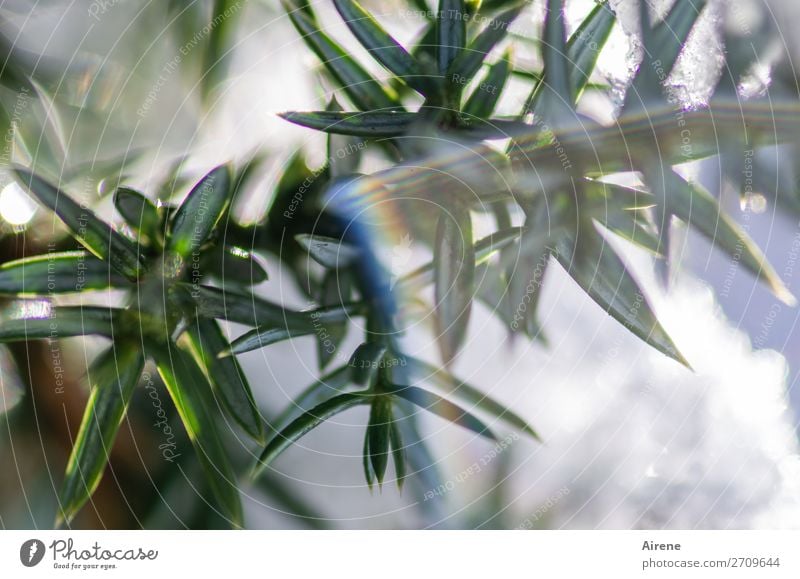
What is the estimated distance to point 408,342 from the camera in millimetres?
525

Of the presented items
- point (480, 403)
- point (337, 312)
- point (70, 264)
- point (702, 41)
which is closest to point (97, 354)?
point (70, 264)

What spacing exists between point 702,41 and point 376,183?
289 millimetres

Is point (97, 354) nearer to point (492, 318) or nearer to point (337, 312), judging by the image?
point (337, 312)

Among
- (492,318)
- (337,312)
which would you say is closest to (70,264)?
(337,312)

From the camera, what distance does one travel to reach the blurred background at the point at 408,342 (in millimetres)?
502

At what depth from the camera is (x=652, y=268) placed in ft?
1.76

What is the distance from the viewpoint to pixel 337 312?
51 cm

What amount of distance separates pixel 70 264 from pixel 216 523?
221mm

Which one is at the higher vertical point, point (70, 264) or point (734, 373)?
point (70, 264)

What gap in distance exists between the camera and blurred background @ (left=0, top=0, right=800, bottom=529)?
0.50 metres

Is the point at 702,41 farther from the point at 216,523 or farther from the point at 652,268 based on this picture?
the point at 216,523
